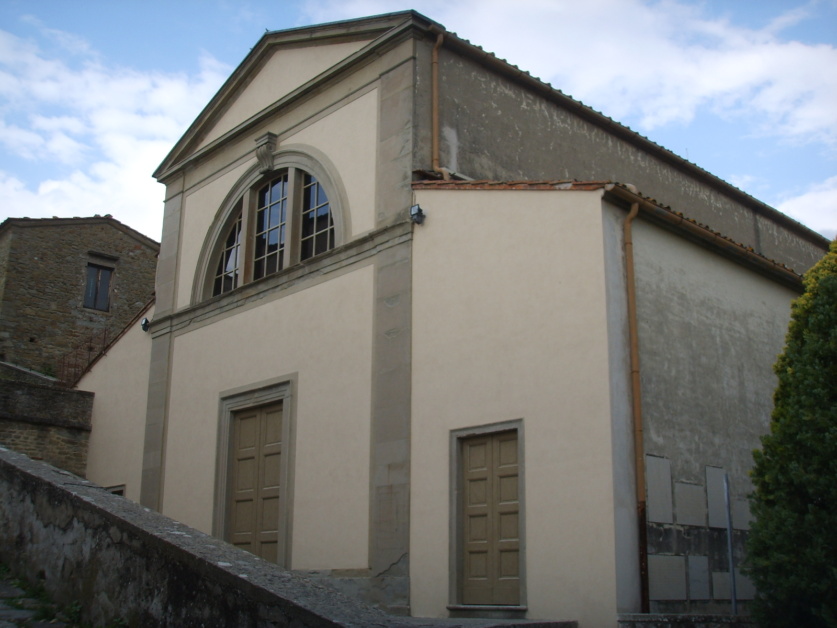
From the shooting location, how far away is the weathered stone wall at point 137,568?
514 cm

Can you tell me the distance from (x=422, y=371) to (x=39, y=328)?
581 inches

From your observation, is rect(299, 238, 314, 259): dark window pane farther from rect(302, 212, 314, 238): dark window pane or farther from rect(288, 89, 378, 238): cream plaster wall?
rect(288, 89, 378, 238): cream plaster wall

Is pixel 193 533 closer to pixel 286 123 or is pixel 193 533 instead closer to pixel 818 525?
pixel 818 525

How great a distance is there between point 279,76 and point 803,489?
10.5m

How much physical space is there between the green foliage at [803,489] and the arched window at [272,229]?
6.98 m

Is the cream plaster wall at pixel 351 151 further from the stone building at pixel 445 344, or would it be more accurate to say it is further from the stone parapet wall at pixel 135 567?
the stone parapet wall at pixel 135 567

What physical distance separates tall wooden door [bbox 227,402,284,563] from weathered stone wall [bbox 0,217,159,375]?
31.2ft

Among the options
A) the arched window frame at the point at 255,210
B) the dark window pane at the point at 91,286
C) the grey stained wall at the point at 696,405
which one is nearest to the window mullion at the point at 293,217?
the arched window frame at the point at 255,210

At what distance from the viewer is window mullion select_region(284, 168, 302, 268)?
1388 cm

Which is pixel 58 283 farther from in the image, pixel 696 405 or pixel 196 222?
pixel 696 405

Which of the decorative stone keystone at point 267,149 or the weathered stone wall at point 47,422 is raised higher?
the decorative stone keystone at point 267,149

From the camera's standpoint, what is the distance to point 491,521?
387 inches

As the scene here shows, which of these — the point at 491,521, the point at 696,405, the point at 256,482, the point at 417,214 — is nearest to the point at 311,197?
the point at 417,214

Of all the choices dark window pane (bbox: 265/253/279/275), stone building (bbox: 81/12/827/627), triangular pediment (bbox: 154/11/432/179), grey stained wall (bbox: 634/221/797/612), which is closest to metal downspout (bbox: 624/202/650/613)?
stone building (bbox: 81/12/827/627)
